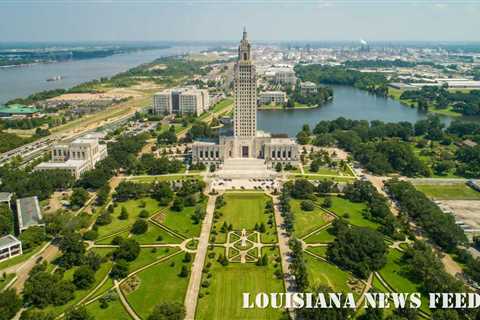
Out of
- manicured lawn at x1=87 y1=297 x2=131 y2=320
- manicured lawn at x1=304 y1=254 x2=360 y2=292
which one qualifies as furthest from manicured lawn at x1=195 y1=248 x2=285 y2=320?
manicured lawn at x1=87 y1=297 x2=131 y2=320

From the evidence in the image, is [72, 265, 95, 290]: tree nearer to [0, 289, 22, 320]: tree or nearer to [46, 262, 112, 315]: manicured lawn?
[46, 262, 112, 315]: manicured lawn

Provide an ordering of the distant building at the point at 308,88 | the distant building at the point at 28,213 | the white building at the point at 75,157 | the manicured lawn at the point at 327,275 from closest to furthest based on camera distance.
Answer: the manicured lawn at the point at 327,275 → the distant building at the point at 28,213 → the white building at the point at 75,157 → the distant building at the point at 308,88

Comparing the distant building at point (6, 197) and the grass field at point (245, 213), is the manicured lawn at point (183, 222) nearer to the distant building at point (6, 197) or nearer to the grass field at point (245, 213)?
the grass field at point (245, 213)

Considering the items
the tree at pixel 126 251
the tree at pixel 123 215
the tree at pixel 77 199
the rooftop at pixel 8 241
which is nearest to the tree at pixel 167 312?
the tree at pixel 126 251

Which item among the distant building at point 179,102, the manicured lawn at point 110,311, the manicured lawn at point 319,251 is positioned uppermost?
the distant building at point 179,102

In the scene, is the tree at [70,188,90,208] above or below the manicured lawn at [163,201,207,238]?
above

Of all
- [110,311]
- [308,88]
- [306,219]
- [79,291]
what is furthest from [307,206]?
[308,88]
